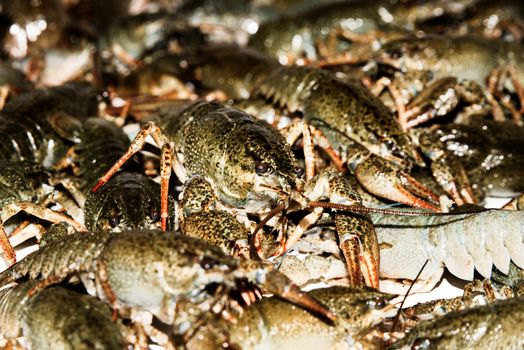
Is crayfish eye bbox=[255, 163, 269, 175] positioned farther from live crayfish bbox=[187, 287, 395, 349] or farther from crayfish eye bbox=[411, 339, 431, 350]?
crayfish eye bbox=[411, 339, 431, 350]

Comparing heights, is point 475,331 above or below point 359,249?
below

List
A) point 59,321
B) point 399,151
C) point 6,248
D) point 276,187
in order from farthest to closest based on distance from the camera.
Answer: point 399,151, point 6,248, point 276,187, point 59,321

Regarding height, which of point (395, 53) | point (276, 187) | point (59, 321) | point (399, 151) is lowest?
point (59, 321)

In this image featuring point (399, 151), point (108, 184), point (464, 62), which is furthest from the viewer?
point (464, 62)

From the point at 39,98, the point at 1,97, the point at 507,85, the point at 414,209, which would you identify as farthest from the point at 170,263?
the point at 507,85

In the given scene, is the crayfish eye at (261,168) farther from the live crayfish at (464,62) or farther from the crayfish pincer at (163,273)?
the live crayfish at (464,62)

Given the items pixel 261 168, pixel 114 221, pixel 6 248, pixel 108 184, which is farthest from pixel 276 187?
pixel 6 248

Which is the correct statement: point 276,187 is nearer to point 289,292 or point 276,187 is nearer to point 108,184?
point 289,292
